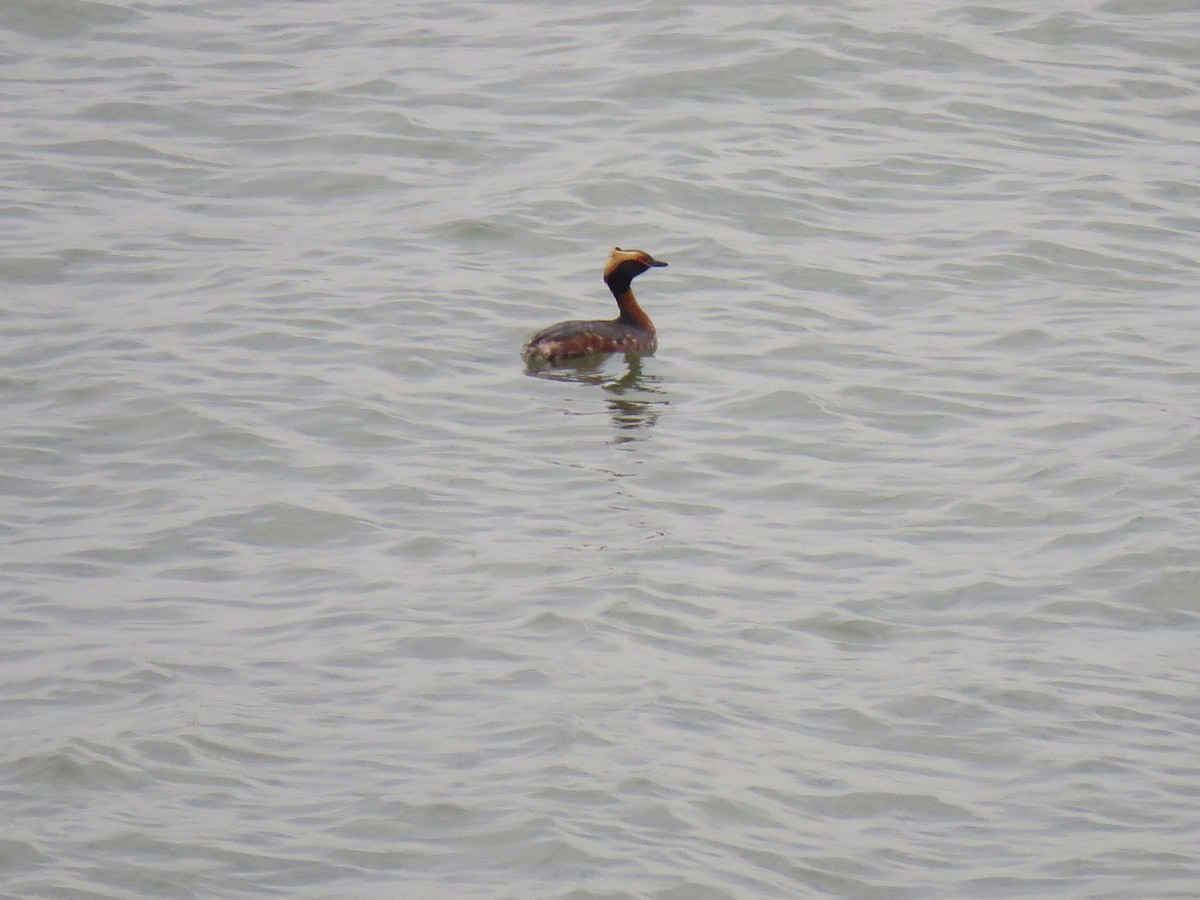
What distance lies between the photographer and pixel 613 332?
40.7ft

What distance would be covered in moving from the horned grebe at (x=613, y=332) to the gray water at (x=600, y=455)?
177 mm

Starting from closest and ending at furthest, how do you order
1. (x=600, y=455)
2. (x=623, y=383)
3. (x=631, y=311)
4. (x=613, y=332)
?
(x=600, y=455)
(x=623, y=383)
(x=613, y=332)
(x=631, y=311)

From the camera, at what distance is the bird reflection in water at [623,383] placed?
11383 mm

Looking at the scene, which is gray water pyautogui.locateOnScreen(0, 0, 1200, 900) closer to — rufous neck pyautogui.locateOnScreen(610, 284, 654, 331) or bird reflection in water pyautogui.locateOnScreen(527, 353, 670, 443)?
bird reflection in water pyautogui.locateOnScreen(527, 353, 670, 443)

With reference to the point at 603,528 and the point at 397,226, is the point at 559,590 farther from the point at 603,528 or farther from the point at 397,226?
the point at 397,226

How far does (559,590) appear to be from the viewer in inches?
344

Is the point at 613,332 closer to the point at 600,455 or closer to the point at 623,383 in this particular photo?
the point at 623,383

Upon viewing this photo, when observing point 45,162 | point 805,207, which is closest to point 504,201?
point 805,207

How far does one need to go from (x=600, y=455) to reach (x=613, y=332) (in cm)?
198

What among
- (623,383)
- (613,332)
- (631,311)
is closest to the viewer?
(623,383)

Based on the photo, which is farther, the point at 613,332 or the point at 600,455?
the point at 613,332

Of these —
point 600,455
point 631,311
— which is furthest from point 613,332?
point 600,455

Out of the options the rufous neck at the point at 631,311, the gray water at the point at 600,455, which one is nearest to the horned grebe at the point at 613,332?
the rufous neck at the point at 631,311

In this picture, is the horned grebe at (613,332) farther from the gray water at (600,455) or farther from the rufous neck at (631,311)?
the gray water at (600,455)
